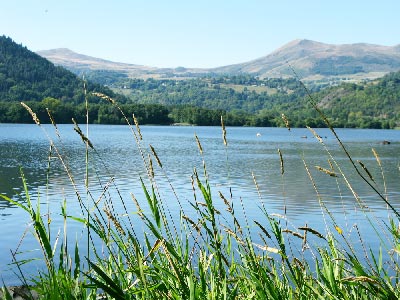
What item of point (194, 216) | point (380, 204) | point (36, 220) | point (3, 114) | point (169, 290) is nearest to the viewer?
point (36, 220)

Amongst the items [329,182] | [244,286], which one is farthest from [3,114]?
[244,286]

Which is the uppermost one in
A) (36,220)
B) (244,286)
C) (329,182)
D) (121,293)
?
(36,220)

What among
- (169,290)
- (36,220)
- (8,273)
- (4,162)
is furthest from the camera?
(4,162)

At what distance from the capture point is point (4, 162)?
183ft

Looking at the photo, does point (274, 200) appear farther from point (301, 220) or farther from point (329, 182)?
point (329, 182)

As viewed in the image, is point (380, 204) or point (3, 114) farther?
point (3, 114)

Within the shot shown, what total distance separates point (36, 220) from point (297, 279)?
193 cm

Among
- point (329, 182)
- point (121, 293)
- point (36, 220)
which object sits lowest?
point (329, 182)

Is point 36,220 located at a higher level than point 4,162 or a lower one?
higher

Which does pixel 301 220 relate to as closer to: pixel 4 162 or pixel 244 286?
pixel 244 286

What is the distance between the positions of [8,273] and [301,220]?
14623 mm

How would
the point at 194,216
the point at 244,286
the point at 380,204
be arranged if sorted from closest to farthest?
1. the point at 244,286
2. the point at 194,216
3. the point at 380,204

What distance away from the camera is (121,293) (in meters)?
2.98

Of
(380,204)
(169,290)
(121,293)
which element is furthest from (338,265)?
(380,204)
